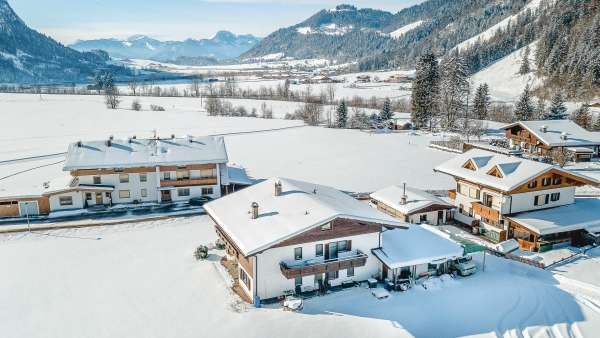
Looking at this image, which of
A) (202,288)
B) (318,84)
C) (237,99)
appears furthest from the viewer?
(318,84)

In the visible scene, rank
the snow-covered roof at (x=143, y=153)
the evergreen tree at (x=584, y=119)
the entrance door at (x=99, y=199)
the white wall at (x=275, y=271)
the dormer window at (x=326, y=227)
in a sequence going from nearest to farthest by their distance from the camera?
1. the white wall at (x=275, y=271)
2. the dormer window at (x=326, y=227)
3. the snow-covered roof at (x=143, y=153)
4. the entrance door at (x=99, y=199)
5. the evergreen tree at (x=584, y=119)

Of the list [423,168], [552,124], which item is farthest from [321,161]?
[552,124]

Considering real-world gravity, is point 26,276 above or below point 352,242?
below

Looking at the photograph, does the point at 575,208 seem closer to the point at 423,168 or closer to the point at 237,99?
the point at 423,168

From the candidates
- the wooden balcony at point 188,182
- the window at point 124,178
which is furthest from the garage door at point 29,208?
the wooden balcony at point 188,182

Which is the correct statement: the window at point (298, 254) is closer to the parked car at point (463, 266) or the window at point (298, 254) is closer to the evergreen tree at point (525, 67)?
the parked car at point (463, 266)

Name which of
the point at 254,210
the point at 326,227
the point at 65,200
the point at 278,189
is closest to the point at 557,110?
the point at 278,189

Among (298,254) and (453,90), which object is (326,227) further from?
(453,90)
